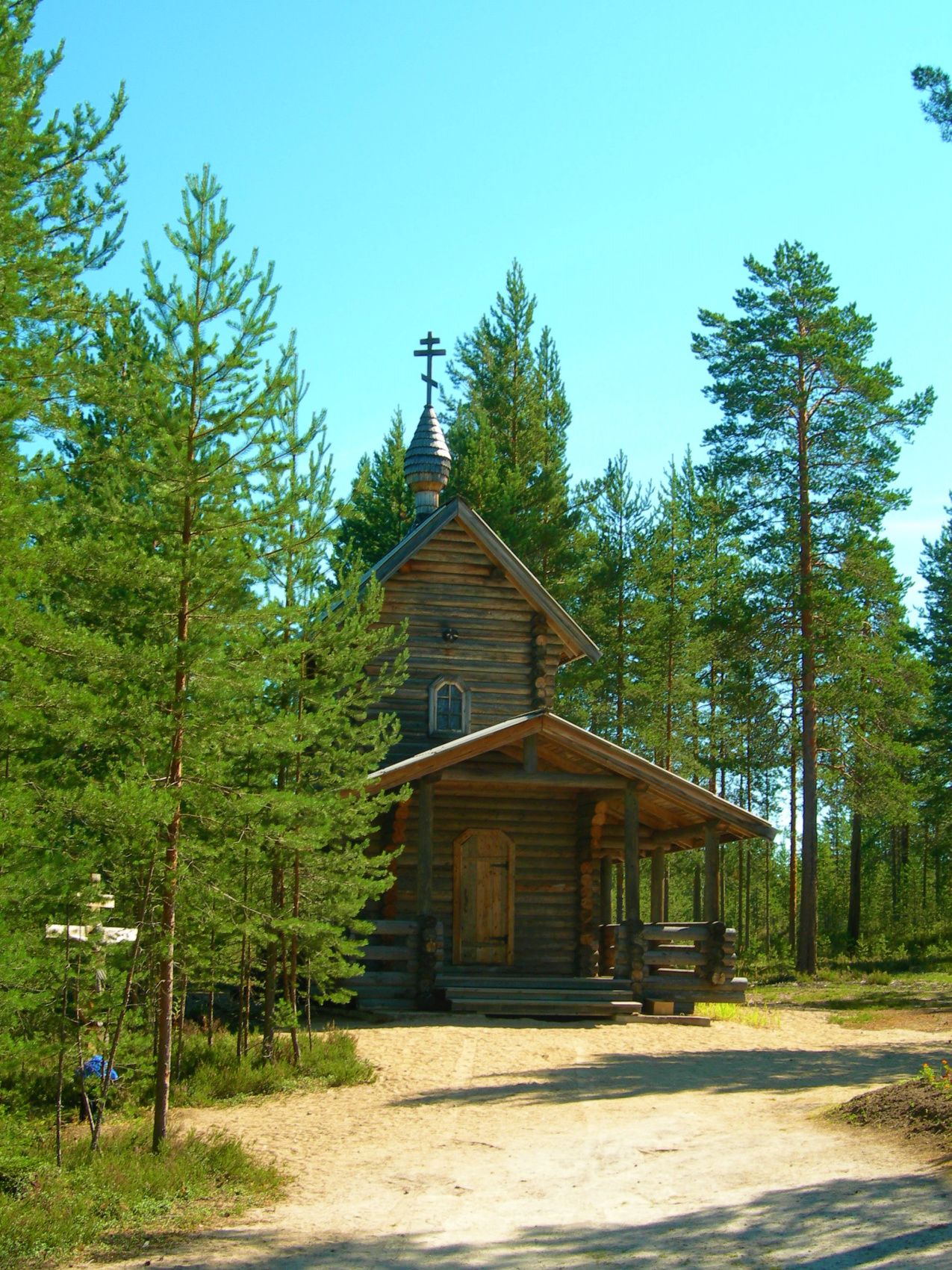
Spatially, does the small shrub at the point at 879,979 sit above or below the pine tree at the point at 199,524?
below

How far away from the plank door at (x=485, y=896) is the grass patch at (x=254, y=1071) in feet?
25.6

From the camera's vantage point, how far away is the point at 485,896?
22953 mm

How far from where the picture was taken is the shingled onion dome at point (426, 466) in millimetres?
28297

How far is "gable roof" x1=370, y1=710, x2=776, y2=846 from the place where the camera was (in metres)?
19.6

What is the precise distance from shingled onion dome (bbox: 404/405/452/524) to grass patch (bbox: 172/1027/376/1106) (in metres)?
15.4

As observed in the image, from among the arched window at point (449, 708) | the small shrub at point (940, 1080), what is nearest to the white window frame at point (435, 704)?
the arched window at point (449, 708)

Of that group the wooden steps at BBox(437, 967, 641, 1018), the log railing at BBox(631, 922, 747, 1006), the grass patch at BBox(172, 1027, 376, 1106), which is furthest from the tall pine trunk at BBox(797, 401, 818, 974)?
the grass patch at BBox(172, 1027, 376, 1106)

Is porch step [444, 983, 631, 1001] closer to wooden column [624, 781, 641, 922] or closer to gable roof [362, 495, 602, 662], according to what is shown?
wooden column [624, 781, 641, 922]

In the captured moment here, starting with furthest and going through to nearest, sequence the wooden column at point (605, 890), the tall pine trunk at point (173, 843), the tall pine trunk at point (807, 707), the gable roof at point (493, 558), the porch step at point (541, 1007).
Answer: the tall pine trunk at point (807, 707) → the wooden column at point (605, 890) → the gable roof at point (493, 558) → the porch step at point (541, 1007) → the tall pine trunk at point (173, 843)

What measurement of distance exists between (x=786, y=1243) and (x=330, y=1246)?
8.98 feet

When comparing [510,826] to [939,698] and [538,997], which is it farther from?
[939,698]

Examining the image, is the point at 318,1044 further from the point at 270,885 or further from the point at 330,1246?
the point at 330,1246

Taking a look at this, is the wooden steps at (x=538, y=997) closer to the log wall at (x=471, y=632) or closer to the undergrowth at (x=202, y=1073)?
the undergrowth at (x=202, y=1073)

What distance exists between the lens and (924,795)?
43.8 metres
